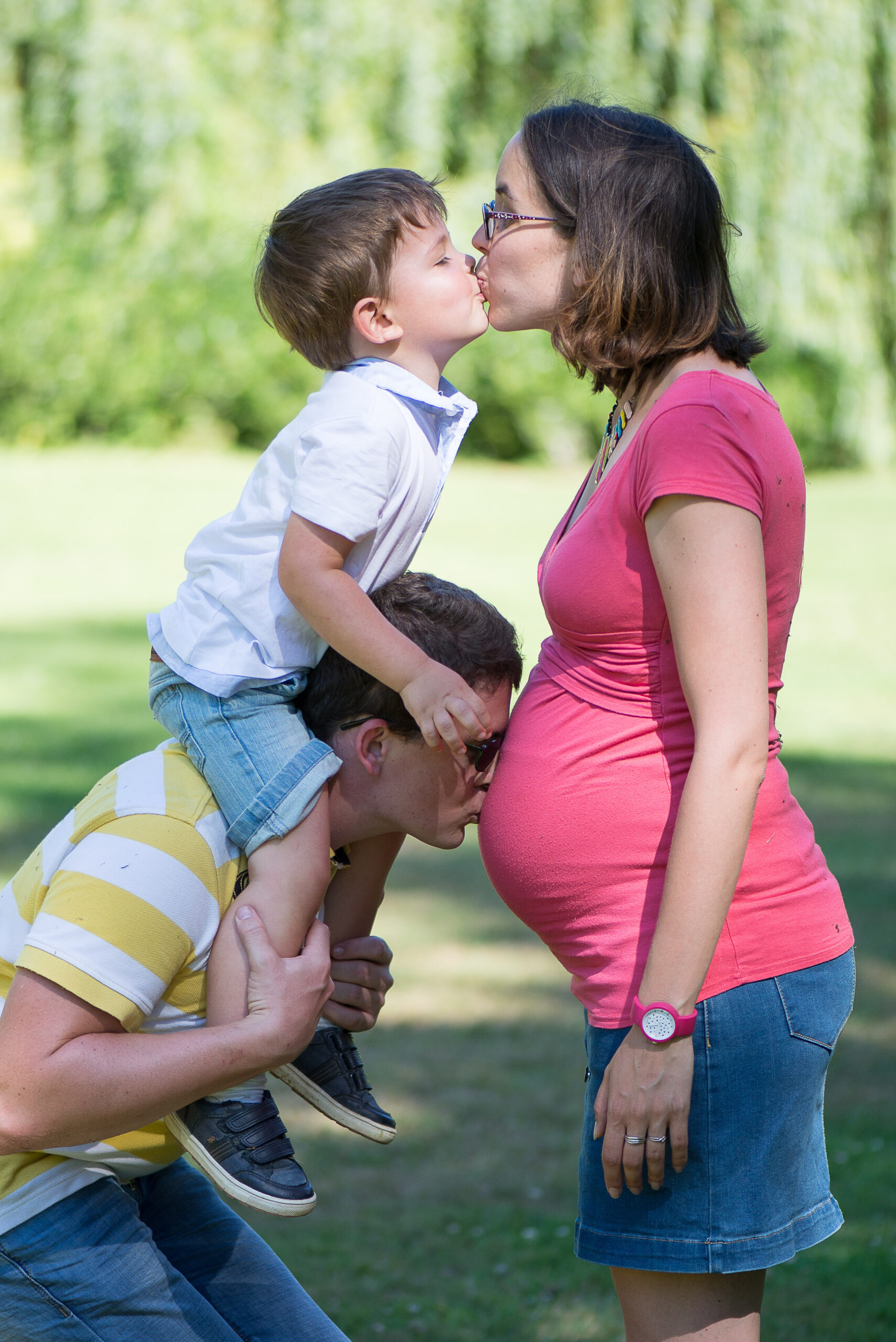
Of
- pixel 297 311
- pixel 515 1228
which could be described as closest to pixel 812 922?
pixel 297 311

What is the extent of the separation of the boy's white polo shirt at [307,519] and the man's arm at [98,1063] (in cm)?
50

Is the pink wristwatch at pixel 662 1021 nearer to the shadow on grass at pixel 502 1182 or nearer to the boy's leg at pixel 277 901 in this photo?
the boy's leg at pixel 277 901

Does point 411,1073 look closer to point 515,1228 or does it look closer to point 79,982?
point 515,1228

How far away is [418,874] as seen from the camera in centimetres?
614

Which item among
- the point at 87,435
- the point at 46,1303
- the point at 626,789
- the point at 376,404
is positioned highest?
the point at 376,404

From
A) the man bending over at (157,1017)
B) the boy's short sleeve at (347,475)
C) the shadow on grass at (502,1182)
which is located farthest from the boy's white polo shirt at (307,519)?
the shadow on grass at (502,1182)

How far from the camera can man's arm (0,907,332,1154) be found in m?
1.74

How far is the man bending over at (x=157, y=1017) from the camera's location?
69.1 inches

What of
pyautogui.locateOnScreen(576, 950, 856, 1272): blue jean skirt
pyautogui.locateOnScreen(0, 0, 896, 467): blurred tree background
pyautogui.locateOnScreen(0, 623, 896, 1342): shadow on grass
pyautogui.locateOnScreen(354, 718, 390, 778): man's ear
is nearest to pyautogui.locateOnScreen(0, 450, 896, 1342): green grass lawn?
pyautogui.locateOnScreen(0, 623, 896, 1342): shadow on grass

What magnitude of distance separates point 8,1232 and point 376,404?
4.23 feet

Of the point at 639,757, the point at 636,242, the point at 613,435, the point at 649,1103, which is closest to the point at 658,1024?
the point at 649,1103

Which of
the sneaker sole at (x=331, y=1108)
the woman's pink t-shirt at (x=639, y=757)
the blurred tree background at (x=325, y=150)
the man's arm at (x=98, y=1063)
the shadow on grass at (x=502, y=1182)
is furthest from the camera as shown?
the blurred tree background at (x=325, y=150)

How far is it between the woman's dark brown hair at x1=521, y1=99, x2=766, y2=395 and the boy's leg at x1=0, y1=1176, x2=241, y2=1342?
1335 millimetres

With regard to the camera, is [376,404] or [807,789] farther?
[807,789]
